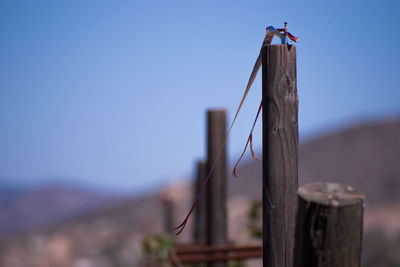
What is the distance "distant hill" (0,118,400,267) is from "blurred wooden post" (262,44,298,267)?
8.72 ft

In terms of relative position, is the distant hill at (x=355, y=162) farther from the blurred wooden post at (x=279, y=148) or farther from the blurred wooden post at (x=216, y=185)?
the blurred wooden post at (x=279, y=148)

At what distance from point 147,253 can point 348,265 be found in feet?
15.8

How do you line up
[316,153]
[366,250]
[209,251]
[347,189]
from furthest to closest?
[316,153]
[366,250]
[209,251]
[347,189]

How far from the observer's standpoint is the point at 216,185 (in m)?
4.44

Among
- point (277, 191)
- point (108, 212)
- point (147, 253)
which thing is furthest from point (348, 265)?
point (108, 212)

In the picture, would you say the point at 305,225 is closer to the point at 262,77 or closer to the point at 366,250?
the point at 262,77

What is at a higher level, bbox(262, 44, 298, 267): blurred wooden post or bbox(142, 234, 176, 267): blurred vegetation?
bbox(262, 44, 298, 267): blurred wooden post

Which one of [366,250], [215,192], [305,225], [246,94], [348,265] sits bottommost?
[366,250]

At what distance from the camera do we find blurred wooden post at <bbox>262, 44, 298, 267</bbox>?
2273 millimetres

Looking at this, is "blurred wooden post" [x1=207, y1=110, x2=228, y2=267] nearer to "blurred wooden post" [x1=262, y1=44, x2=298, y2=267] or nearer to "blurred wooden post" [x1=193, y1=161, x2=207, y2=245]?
"blurred wooden post" [x1=193, y1=161, x2=207, y2=245]

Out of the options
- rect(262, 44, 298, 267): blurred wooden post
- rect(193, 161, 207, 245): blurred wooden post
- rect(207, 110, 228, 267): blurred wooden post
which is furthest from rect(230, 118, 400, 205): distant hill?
rect(262, 44, 298, 267): blurred wooden post

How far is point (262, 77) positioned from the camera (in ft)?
7.68

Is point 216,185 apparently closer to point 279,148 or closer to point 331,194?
point 279,148

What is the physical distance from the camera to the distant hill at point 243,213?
14.1 m
